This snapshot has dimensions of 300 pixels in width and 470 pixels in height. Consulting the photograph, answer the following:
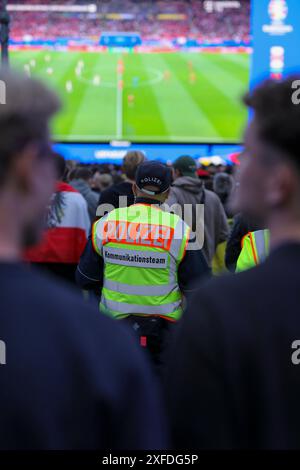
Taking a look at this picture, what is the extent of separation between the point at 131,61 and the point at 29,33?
43.0 ft

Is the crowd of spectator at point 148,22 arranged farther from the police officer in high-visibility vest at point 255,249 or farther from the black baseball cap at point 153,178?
the police officer in high-visibility vest at point 255,249

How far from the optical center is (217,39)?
48.7 m

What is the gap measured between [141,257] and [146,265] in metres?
0.05

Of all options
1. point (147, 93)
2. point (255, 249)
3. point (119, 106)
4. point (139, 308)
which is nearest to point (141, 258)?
point (139, 308)

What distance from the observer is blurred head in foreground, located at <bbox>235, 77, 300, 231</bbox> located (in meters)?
1.34

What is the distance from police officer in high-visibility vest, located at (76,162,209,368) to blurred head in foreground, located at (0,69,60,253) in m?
2.09

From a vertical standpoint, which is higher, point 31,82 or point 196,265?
point 31,82

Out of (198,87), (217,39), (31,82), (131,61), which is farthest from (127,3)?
(31,82)

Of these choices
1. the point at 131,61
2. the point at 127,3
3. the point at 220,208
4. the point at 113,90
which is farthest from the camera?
the point at 127,3

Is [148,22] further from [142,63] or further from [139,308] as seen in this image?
[139,308]

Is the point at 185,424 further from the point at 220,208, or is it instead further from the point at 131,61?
the point at 131,61

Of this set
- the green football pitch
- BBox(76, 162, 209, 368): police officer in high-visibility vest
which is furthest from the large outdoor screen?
BBox(76, 162, 209, 368): police officer in high-visibility vest

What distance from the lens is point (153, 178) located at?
3.51m

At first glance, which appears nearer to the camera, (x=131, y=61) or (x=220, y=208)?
(x=220, y=208)
